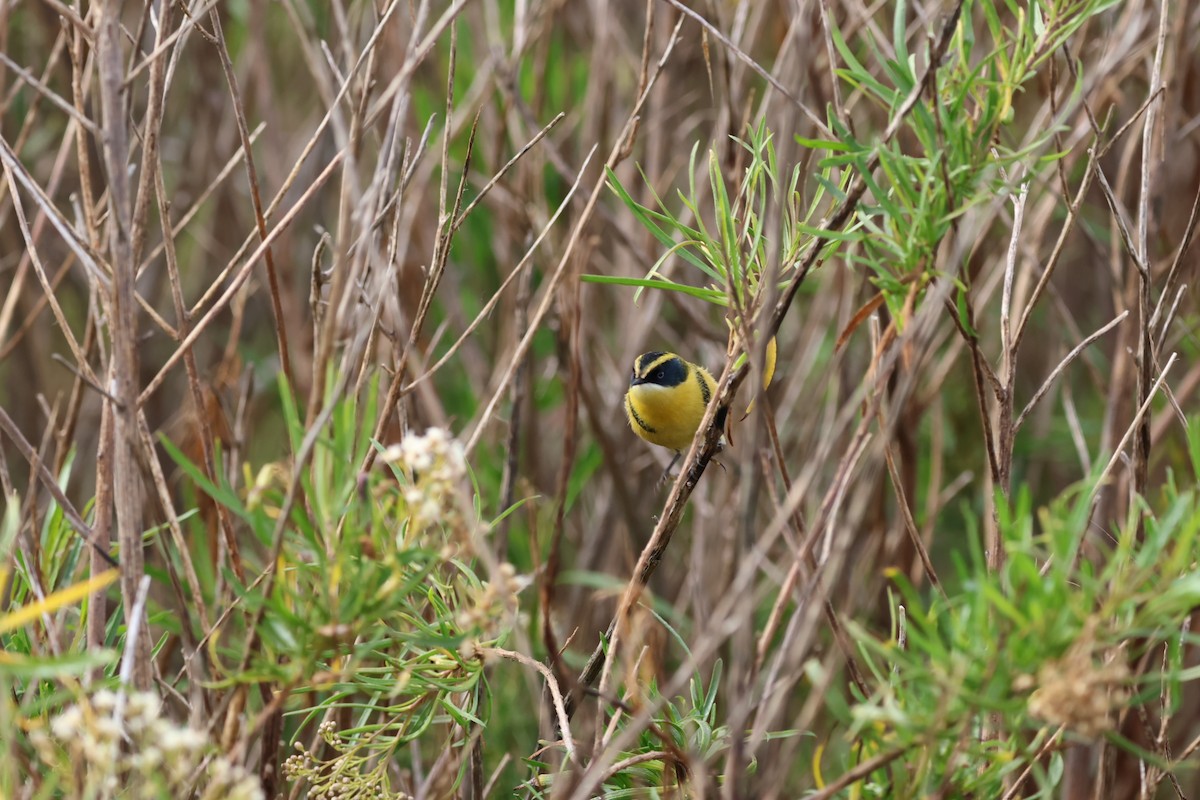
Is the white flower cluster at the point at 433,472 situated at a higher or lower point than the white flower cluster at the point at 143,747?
higher

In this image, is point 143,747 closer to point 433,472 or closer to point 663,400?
point 433,472

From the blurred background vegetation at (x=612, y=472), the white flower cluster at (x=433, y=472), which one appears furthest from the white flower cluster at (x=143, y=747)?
the white flower cluster at (x=433, y=472)

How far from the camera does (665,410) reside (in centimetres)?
228

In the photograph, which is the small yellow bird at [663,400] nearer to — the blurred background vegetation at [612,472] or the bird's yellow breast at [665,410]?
the bird's yellow breast at [665,410]

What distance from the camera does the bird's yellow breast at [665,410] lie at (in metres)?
→ 2.28

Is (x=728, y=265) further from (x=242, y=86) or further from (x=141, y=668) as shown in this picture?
(x=242, y=86)

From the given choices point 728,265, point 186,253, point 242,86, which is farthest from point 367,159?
point 728,265

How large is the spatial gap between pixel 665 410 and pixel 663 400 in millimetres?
21

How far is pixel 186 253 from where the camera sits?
12.0 ft

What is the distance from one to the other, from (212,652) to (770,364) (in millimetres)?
880

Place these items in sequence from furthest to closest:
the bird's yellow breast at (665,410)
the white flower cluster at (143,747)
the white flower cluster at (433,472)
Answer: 1. the bird's yellow breast at (665,410)
2. the white flower cluster at (433,472)
3. the white flower cluster at (143,747)

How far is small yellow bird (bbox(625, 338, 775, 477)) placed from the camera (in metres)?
2.28

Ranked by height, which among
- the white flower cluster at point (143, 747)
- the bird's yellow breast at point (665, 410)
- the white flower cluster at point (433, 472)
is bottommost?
the bird's yellow breast at point (665, 410)

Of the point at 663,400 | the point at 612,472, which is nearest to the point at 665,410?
the point at 663,400
